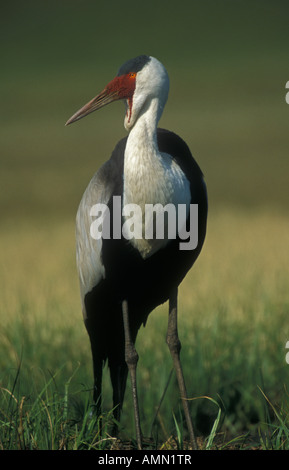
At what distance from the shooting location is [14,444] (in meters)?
2.62

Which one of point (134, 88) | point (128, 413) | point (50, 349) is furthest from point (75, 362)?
point (134, 88)

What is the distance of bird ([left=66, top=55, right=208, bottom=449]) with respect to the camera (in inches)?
111

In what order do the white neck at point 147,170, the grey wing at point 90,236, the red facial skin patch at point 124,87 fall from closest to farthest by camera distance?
the white neck at point 147,170 < the red facial skin patch at point 124,87 < the grey wing at point 90,236

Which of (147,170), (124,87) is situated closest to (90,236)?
(147,170)

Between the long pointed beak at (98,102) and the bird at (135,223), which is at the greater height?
the long pointed beak at (98,102)

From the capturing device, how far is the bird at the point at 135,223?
2.83 m

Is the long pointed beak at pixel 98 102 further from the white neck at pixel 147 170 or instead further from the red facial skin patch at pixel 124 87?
the white neck at pixel 147 170

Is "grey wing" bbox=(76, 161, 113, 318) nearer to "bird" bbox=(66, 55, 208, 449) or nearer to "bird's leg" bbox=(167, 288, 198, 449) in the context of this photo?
"bird" bbox=(66, 55, 208, 449)

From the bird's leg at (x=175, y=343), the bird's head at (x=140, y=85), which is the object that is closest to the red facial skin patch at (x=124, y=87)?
the bird's head at (x=140, y=85)

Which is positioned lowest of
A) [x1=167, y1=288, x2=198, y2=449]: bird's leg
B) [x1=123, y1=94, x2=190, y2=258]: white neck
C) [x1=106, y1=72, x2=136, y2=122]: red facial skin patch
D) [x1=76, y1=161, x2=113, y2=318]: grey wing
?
[x1=167, y1=288, x2=198, y2=449]: bird's leg

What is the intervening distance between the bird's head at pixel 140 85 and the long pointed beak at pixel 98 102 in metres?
0.02

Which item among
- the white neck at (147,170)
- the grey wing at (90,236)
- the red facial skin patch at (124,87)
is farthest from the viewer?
the grey wing at (90,236)

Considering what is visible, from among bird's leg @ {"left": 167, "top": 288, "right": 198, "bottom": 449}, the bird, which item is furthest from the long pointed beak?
bird's leg @ {"left": 167, "top": 288, "right": 198, "bottom": 449}
